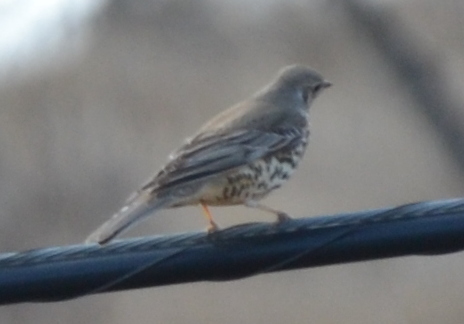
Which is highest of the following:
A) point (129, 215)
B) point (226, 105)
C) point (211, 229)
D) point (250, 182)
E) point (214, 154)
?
point (226, 105)

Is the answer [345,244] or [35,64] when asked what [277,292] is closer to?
[35,64]

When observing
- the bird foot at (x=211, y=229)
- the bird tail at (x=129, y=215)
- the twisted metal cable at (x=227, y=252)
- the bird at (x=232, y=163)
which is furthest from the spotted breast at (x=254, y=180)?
the twisted metal cable at (x=227, y=252)

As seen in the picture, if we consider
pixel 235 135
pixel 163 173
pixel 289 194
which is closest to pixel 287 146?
pixel 235 135

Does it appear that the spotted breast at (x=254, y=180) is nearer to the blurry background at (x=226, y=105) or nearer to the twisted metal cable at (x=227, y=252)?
the twisted metal cable at (x=227, y=252)

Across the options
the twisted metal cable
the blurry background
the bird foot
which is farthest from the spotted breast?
the blurry background

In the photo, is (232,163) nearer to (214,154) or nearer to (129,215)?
(214,154)

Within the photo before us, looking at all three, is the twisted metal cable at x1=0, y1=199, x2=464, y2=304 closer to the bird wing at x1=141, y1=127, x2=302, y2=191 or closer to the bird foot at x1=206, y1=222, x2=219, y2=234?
the bird foot at x1=206, y1=222, x2=219, y2=234

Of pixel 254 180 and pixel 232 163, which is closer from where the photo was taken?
pixel 232 163

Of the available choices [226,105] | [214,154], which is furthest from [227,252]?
[226,105]
